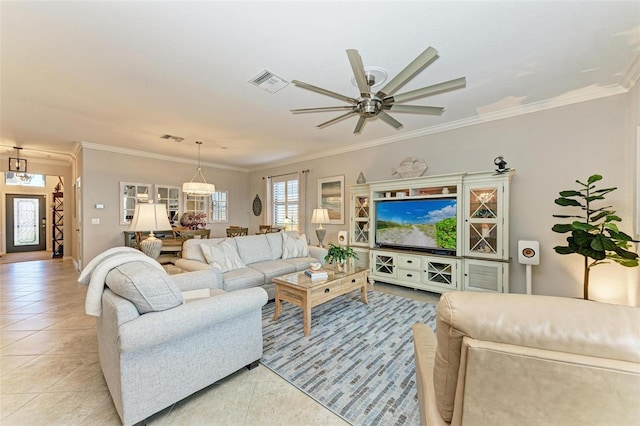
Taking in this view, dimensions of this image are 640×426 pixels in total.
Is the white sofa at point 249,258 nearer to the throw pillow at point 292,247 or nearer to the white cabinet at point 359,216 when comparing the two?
the throw pillow at point 292,247

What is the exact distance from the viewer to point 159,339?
1492mm

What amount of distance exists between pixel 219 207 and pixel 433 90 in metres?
6.71

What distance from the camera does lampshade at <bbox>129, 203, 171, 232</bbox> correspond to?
301 centimetres

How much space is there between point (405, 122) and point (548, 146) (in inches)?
73.3

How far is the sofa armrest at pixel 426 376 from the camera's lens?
2.93 feet

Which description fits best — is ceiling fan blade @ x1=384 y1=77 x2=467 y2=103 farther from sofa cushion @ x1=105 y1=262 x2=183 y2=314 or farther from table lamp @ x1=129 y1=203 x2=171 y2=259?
table lamp @ x1=129 y1=203 x2=171 y2=259

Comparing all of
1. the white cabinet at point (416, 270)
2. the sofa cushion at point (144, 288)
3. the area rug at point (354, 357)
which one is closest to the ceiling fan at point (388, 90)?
the sofa cushion at point (144, 288)

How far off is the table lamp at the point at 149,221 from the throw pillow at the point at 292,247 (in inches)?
74.7

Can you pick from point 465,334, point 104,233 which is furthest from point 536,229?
point 104,233

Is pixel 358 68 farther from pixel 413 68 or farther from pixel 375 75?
pixel 375 75

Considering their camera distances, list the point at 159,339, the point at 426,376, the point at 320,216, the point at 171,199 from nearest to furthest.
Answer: the point at 426,376 → the point at 159,339 → the point at 320,216 → the point at 171,199

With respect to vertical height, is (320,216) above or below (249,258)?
above

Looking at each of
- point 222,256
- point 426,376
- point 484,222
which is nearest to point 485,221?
point 484,222

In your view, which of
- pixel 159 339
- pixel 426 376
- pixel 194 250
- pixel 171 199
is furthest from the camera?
pixel 171 199
